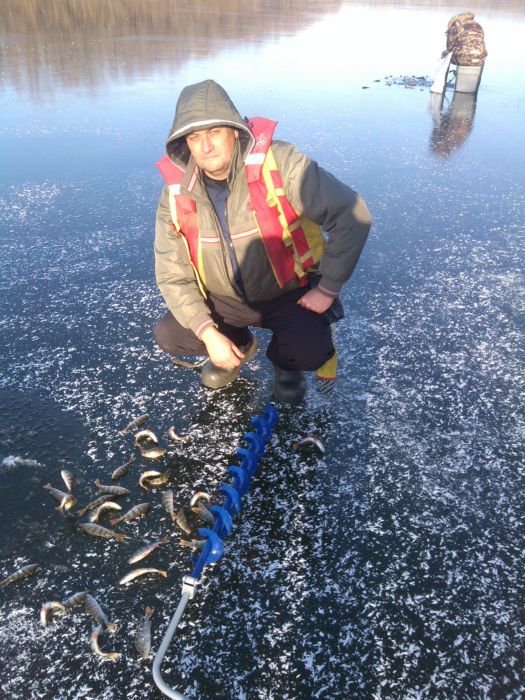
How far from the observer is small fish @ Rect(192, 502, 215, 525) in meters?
2.39

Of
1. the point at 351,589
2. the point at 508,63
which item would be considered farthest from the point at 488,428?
the point at 508,63

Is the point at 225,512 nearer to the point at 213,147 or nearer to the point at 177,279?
the point at 177,279

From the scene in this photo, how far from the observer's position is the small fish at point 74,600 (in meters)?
2.06

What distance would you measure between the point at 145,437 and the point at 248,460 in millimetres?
659

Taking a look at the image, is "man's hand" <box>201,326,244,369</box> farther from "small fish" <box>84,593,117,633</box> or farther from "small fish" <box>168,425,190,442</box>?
"small fish" <box>84,593,117,633</box>

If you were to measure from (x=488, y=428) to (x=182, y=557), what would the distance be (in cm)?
180

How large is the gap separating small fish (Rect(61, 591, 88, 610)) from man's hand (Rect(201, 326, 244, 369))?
1.33m

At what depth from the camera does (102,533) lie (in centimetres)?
233

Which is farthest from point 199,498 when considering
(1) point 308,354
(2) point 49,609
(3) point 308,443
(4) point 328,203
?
(4) point 328,203

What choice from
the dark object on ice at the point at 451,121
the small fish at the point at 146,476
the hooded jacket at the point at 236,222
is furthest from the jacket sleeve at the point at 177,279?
the dark object on ice at the point at 451,121

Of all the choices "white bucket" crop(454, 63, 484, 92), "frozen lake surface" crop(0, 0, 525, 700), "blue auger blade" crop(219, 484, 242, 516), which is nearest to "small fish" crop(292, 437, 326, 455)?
"frozen lake surface" crop(0, 0, 525, 700)

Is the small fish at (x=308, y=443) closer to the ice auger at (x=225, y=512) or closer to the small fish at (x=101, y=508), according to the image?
the ice auger at (x=225, y=512)

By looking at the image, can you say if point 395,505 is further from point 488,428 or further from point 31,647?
point 31,647

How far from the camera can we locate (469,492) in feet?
8.24
